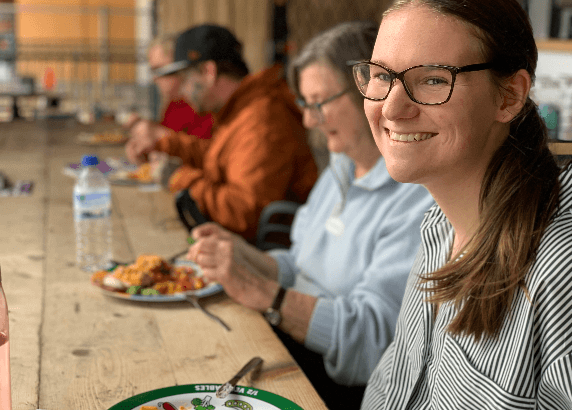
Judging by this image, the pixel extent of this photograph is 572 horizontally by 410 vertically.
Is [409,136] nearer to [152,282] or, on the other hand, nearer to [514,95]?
[514,95]

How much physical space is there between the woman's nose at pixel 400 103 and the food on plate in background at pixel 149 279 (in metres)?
0.77

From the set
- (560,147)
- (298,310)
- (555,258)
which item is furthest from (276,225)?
(555,258)

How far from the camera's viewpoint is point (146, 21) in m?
10.4

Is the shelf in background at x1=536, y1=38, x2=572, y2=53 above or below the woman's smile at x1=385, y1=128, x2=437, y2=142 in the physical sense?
above

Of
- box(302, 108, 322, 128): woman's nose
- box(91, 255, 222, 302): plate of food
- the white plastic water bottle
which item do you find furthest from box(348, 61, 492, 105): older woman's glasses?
the white plastic water bottle

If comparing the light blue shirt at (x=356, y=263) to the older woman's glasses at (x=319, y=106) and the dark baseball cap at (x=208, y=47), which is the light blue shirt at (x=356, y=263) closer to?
the older woman's glasses at (x=319, y=106)

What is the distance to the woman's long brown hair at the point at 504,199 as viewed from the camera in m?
0.83

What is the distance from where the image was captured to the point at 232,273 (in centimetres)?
145

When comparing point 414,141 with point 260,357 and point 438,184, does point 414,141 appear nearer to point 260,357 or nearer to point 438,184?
point 438,184

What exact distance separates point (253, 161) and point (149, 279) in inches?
41.6

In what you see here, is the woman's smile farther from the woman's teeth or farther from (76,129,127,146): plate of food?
(76,129,127,146): plate of food

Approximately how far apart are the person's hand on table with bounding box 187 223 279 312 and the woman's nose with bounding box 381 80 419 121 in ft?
2.26

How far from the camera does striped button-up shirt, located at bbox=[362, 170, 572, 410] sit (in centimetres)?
79

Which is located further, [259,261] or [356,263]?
[259,261]
